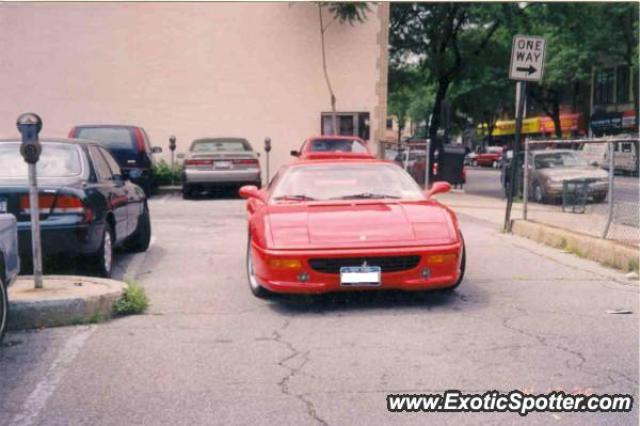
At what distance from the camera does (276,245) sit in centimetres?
593

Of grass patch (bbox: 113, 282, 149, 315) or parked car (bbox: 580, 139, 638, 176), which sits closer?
grass patch (bbox: 113, 282, 149, 315)

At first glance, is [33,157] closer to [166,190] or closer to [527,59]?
[527,59]

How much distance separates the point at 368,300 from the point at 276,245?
1.01 m

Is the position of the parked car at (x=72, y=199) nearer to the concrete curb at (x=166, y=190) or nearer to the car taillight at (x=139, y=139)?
the car taillight at (x=139, y=139)

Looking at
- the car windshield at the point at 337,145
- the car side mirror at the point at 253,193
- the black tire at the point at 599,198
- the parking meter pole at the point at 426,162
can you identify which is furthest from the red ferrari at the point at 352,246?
the parking meter pole at the point at 426,162

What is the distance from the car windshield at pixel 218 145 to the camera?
17619 mm

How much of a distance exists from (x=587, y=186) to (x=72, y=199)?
264 inches

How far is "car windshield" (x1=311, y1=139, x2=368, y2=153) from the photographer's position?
54.6ft

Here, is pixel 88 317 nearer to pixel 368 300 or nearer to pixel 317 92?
pixel 368 300

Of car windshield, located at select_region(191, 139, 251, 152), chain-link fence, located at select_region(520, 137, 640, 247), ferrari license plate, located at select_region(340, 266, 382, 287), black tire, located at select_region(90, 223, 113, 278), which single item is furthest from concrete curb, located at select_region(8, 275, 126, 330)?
car windshield, located at select_region(191, 139, 251, 152)

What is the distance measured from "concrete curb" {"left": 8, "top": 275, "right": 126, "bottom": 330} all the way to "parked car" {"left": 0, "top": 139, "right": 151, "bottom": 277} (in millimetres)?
587

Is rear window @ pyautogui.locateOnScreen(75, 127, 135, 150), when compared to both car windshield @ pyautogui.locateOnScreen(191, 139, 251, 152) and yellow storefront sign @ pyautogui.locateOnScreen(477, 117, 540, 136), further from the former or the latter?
yellow storefront sign @ pyautogui.locateOnScreen(477, 117, 540, 136)

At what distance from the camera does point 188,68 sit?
73.9ft

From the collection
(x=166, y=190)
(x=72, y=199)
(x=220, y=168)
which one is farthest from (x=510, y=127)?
(x=72, y=199)
